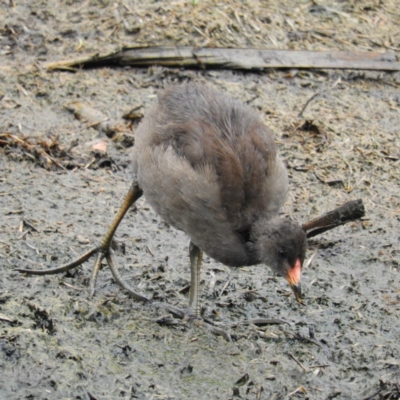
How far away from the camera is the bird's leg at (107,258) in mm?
5438

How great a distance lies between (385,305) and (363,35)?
4404mm

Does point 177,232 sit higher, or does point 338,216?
point 338,216

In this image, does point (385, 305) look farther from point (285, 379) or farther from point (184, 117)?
point (184, 117)

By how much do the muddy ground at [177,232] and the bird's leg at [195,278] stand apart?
21 cm

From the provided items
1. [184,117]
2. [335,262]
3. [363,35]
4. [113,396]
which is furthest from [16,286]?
[363,35]

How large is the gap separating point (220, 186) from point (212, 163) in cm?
16

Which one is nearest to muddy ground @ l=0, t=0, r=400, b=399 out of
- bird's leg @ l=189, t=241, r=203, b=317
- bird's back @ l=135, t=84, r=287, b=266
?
bird's leg @ l=189, t=241, r=203, b=317

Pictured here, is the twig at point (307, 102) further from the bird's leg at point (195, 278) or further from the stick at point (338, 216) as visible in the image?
the bird's leg at point (195, 278)

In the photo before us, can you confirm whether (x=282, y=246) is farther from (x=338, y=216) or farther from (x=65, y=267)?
(x=65, y=267)

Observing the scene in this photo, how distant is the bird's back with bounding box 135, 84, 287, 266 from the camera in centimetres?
495

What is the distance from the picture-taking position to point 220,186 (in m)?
4.91

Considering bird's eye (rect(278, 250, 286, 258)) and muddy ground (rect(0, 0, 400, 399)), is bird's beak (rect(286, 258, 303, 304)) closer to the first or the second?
bird's eye (rect(278, 250, 286, 258))

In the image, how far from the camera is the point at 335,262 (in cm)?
612

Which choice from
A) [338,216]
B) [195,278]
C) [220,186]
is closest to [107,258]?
[195,278]
